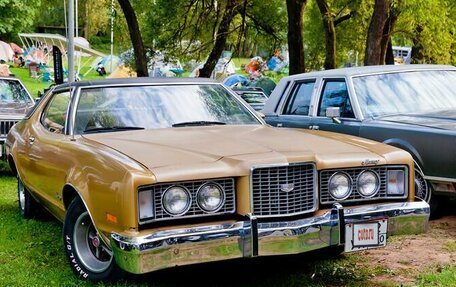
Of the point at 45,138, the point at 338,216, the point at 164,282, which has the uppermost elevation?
the point at 45,138

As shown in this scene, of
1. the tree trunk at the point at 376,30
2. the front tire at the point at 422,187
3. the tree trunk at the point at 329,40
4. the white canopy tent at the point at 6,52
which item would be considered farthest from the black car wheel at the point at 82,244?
the white canopy tent at the point at 6,52

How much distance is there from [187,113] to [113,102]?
64 centimetres

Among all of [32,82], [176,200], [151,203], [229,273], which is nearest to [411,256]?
[229,273]

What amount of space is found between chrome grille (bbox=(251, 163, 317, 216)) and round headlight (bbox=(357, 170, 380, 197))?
0.43 meters

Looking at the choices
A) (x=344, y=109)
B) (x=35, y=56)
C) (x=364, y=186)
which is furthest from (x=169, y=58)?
(x=35, y=56)

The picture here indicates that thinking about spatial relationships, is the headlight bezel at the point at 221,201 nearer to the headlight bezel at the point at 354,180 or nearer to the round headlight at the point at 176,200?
the round headlight at the point at 176,200

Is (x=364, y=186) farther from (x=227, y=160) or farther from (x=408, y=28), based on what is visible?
(x=408, y=28)

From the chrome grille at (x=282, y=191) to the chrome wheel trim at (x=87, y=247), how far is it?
1259mm

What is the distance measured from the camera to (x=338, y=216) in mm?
4223

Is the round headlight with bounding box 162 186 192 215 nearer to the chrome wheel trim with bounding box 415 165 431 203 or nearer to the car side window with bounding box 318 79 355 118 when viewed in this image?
the chrome wheel trim with bounding box 415 165 431 203

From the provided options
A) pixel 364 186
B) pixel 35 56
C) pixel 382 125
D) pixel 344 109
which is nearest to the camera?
pixel 364 186

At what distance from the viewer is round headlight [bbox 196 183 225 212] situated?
4055 millimetres

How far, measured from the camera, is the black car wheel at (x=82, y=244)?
4609mm

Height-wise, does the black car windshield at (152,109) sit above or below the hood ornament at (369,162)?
above
